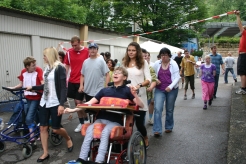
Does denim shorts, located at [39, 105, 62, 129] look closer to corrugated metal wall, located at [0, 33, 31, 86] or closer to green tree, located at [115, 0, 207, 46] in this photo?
corrugated metal wall, located at [0, 33, 31, 86]

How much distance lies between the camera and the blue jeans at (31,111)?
5091 millimetres

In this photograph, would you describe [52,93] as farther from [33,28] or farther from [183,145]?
[33,28]

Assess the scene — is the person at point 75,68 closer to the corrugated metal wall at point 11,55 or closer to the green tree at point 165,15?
the corrugated metal wall at point 11,55

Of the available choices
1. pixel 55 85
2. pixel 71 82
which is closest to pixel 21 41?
pixel 71 82

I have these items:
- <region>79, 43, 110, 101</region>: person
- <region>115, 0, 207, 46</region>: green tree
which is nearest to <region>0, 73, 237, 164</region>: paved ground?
<region>79, 43, 110, 101</region>: person

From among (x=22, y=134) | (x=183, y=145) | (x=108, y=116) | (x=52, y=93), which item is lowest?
(x=183, y=145)

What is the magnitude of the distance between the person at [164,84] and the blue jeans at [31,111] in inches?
92.8

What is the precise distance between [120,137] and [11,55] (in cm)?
669

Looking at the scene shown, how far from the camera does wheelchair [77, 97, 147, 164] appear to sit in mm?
3473

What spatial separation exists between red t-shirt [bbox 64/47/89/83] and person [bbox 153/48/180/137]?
161 centimetres

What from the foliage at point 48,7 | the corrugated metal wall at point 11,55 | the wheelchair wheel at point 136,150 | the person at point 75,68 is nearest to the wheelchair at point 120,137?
the wheelchair wheel at point 136,150

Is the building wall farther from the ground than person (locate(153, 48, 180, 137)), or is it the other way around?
the building wall

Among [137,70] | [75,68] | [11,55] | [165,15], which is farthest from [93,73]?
[165,15]

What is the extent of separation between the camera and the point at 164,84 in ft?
18.9
